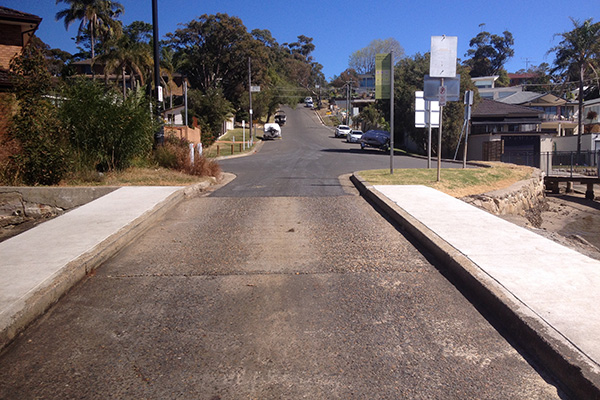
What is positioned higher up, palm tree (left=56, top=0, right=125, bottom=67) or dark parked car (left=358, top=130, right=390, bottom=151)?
palm tree (left=56, top=0, right=125, bottom=67)

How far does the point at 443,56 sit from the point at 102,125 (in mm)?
9850

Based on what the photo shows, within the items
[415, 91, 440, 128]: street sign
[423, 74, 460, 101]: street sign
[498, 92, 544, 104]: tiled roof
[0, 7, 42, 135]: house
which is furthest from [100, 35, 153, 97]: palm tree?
[498, 92, 544, 104]: tiled roof

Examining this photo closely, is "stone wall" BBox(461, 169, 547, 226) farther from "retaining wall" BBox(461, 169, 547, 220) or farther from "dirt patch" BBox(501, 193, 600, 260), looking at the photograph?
"dirt patch" BBox(501, 193, 600, 260)

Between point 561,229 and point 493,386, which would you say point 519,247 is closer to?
point 493,386

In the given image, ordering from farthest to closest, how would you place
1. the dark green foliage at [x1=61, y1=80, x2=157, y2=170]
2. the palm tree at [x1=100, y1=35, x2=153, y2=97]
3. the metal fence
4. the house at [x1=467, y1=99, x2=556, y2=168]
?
the palm tree at [x1=100, y1=35, x2=153, y2=97] < the house at [x1=467, y1=99, x2=556, y2=168] < the metal fence < the dark green foliage at [x1=61, y1=80, x2=157, y2=170]

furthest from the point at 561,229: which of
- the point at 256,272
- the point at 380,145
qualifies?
the point at 380,145

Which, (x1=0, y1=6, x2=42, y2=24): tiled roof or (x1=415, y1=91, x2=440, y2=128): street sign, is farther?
(x1=415, y1=91, x2=440, y2=128): street sign

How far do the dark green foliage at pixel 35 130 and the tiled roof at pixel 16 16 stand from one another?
7.56 meters

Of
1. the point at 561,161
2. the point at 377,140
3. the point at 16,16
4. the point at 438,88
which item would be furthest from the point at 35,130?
the point at 561,161

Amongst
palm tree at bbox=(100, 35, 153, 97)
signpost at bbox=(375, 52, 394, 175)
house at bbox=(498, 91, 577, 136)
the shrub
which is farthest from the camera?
house at bbox=(498, 91, 577, 136)

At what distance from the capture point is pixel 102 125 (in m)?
13.5

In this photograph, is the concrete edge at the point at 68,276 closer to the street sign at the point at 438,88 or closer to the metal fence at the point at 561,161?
the street sign at the point at 438,88

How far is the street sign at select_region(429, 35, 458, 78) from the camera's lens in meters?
14.8

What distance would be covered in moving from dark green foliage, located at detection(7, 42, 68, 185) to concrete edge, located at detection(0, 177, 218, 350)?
4.27 meters
